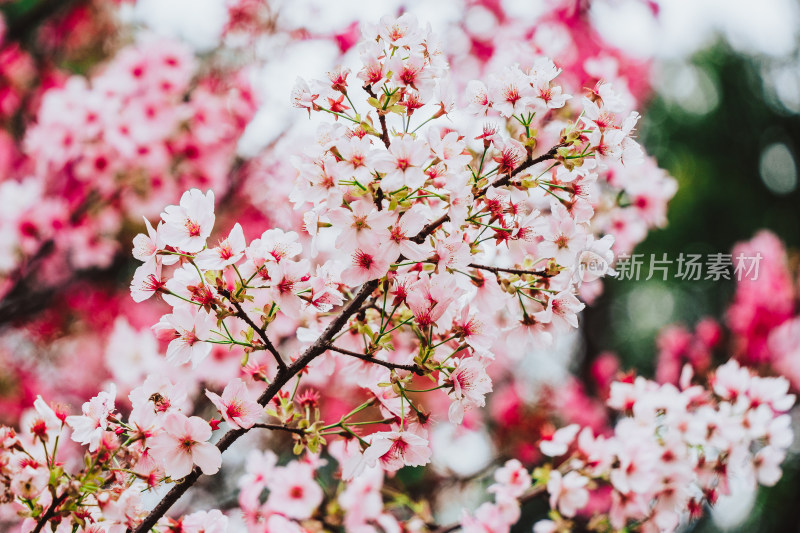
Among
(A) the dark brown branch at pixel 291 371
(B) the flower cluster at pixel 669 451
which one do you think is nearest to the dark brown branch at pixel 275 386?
(A) the dark brown branch at pixel 291 371

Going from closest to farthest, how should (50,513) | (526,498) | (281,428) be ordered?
(50,513) → (281,428) → (526,498)

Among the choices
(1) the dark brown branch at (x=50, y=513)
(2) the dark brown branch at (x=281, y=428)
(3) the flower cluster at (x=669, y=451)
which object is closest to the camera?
(1) the dark brown branch at (x=50, y=513)

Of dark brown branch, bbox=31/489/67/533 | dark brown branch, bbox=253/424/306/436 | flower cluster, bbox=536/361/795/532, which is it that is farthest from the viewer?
flower cluster, bbox=536/361/795/532

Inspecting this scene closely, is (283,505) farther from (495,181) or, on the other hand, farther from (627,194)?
(627,194)

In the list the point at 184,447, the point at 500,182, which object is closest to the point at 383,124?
the point at 500,182

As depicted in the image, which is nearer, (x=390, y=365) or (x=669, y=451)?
(x=390, y=365)

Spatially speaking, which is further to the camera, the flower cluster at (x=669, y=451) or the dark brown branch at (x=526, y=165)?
the flower cluster at (x=669, y=451)

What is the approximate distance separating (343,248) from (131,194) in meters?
2.54

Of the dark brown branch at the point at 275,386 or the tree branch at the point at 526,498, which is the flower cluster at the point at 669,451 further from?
the dark brown branch at the point at 275,386

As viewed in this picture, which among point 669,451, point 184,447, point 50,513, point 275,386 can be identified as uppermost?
point 669,451

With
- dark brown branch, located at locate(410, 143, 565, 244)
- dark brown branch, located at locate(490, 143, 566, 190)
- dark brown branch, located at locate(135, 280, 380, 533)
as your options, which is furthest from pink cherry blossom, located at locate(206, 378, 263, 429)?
dark brown branch, located at locate(490, 143, 566, 190)

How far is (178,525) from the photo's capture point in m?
1.17

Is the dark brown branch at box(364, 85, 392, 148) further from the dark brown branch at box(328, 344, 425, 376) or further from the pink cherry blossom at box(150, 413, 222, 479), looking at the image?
the pink cherry blossom at box(150, 413, 222, 479)

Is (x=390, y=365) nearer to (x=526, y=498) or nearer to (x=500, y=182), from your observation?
(x=500, y=182)
